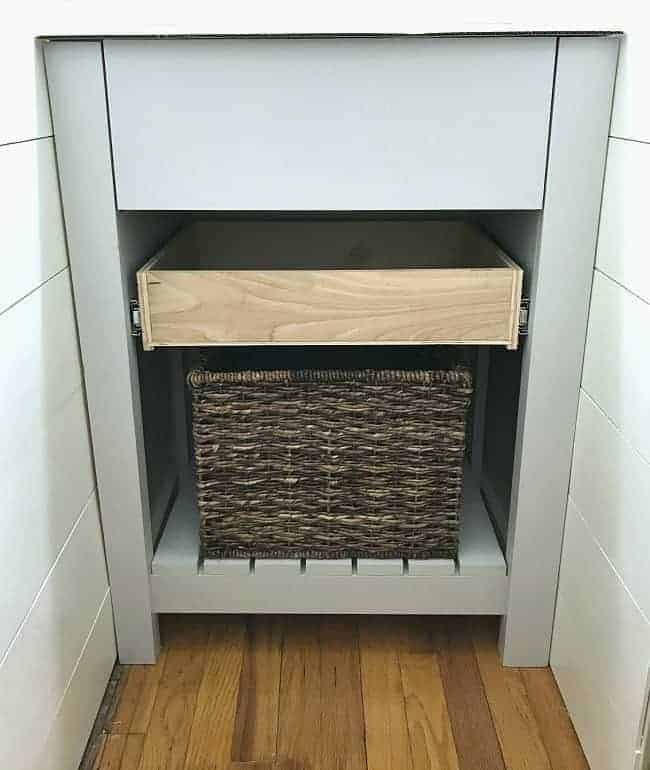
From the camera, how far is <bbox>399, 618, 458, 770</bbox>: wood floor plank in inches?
39.4

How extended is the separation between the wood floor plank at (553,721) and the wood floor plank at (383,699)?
174mm

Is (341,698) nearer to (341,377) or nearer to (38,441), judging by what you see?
(341,377)

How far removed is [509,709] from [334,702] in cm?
23

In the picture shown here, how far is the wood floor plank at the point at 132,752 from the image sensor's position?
0.99 meters

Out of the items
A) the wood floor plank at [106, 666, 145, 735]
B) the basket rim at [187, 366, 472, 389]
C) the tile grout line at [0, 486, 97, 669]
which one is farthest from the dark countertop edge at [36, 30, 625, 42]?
the wood floor plank at [106, 666, 145, 735]

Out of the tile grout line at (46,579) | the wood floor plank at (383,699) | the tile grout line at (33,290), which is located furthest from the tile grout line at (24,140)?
the wood floor plank at (383,699)

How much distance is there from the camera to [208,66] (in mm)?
872

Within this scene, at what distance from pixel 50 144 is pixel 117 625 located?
643 mm

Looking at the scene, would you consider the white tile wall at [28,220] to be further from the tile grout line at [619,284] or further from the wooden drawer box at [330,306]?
the tile grout line at [619,284]

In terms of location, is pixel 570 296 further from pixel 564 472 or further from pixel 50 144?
pixel 50 144

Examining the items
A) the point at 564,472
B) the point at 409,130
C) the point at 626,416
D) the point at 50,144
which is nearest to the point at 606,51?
the point at 409,130

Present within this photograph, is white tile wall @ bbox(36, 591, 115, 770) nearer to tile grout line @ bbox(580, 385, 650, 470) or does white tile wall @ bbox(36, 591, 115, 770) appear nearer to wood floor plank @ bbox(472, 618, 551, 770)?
wood floor plank @ bbox(472, 618, 551, 770)

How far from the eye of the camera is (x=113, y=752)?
3.30 ft

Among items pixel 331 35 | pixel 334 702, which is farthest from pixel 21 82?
pixel 334 702
